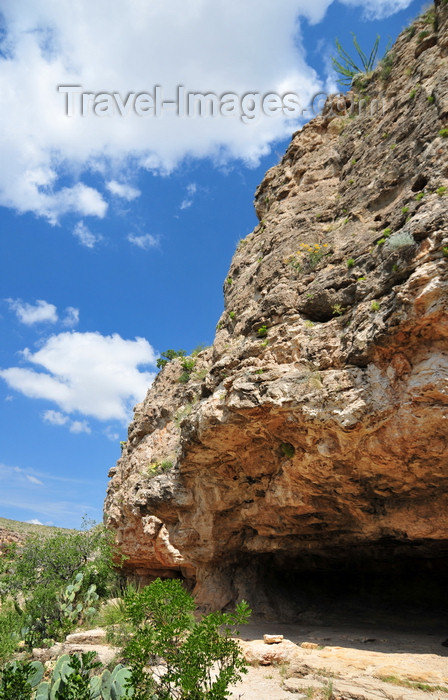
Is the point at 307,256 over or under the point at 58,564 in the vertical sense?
over

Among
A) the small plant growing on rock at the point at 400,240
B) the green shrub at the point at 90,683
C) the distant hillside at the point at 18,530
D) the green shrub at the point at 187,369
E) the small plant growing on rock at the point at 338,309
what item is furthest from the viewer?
the distant hillside at the point at 18,530

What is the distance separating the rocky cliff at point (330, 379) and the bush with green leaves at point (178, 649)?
4.64 meters

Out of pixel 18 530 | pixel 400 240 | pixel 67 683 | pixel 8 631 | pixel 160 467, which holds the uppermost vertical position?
pixel 400 240

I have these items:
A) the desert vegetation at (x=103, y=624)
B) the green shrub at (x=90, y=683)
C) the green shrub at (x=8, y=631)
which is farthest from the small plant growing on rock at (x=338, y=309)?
the green shrub at (x=8, y=631)

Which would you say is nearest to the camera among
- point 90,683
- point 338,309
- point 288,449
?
point 90,683

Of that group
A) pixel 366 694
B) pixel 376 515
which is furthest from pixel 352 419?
pixel 366 694

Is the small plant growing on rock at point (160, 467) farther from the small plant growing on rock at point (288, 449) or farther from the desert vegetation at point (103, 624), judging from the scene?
Result: the small plant growing on rock at point (288, 449)

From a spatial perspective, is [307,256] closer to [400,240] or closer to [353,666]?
[400,240]

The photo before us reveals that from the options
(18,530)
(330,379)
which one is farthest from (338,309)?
(18,530)

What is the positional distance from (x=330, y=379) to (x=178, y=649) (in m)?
5.80

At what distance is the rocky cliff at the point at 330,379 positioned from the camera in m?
8.84

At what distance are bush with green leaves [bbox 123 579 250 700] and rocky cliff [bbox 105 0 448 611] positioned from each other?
464 cm

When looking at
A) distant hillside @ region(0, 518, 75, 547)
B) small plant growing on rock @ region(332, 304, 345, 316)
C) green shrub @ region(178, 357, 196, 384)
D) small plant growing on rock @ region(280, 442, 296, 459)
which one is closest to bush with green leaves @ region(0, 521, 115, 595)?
green shrub @ region(178, 357, 196, 384)

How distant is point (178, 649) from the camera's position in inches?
252
